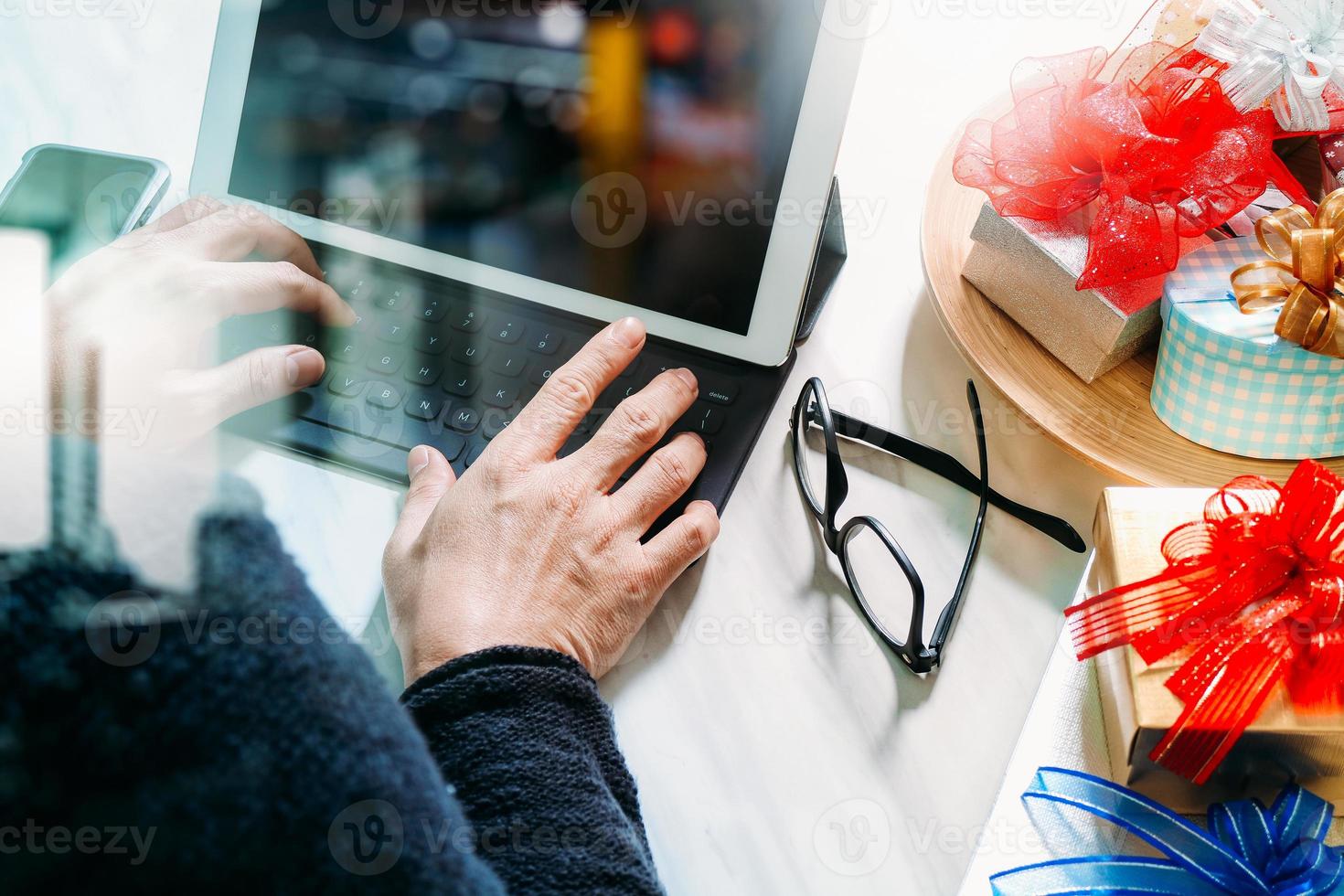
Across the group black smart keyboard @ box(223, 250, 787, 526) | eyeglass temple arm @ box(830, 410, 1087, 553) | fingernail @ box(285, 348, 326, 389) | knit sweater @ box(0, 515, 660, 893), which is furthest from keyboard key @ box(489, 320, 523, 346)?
knit sweater @ box(0, 515, 660, 893)

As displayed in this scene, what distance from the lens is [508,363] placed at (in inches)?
25.2

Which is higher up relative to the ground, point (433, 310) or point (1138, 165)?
point (1138, 165)

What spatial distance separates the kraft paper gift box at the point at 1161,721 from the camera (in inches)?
17.1

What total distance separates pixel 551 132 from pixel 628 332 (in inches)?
5.6

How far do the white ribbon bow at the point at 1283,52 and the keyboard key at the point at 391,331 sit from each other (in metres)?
0.51

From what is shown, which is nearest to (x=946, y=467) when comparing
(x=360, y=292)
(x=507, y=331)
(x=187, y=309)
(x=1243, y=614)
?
(x=1243, y=614)

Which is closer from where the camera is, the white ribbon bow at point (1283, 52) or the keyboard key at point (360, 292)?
the white ribbon bow at point (1283, 52)

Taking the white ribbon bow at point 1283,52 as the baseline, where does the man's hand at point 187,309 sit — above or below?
below

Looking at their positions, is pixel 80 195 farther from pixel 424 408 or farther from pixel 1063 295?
pixel 1063 295

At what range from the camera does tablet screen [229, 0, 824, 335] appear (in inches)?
23.5

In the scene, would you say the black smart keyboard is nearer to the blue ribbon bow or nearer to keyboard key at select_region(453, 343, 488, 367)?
keyboard key at select_region(453, 343, 488, 367)

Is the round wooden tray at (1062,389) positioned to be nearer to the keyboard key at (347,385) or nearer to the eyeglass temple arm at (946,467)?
the eyeglass temple arm at (946,467)

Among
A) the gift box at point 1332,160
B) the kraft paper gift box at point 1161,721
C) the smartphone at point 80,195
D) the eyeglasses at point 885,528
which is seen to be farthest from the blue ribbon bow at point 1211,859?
the smartphone at point 80,195

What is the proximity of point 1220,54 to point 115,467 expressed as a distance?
58 centimetres
